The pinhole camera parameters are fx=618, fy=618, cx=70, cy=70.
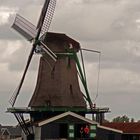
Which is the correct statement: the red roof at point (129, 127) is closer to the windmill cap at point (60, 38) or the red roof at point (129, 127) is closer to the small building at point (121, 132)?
the small building at point (121, 132)

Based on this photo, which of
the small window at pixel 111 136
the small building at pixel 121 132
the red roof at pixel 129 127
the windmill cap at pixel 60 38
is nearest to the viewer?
the windmill cap at pixel 60 38

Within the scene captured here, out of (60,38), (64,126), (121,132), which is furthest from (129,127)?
(60,38)

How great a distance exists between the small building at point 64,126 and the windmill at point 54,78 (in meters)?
1.60

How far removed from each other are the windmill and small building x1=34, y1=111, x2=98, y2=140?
1.60 m

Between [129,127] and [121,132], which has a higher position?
[129,127]

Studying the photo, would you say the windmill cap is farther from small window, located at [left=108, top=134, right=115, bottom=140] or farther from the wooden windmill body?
small window, located at [left=108, top=134, right=115, bottom=140]

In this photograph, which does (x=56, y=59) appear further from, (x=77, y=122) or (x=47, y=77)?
(x=77, y=122)

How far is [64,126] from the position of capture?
199 feet

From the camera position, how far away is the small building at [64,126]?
58719 millimetres

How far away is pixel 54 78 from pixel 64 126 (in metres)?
5.27

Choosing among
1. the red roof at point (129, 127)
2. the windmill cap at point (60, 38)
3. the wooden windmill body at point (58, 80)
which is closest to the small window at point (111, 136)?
the red roof at point (129, 127)

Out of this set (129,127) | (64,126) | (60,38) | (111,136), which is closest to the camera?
(64,126)

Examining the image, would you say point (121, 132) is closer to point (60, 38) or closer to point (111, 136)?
point (111, 136)

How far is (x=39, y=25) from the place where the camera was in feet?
207
